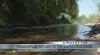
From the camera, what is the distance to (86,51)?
17.6 ft

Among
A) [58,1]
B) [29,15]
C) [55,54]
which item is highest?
[58,1]

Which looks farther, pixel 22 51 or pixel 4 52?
pixel 4 52

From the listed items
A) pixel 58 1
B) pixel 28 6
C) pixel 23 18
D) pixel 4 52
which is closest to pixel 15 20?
pixel 23 18

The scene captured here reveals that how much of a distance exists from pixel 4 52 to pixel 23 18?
12067 millimetres

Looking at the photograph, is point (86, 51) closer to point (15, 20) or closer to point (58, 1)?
point (15, 20)

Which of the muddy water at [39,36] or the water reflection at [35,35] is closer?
the muddy water at [39,36]

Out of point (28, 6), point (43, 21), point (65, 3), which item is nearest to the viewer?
point (28, 6)

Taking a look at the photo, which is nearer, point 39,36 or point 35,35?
point 39,36

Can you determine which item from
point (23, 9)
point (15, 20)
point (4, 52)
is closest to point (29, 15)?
point (23, 9)

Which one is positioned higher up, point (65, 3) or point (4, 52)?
point (65, 3)

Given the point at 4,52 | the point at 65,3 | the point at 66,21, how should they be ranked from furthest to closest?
the point at 66,21
the point at 65,3
the point at 4,52

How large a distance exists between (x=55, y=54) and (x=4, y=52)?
126 cm

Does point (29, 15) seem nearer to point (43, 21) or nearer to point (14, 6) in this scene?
point (14, 6)

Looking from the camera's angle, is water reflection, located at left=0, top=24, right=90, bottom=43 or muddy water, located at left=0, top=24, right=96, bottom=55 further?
water reflection, located at left=0, top=24, right=90, bottom=43
